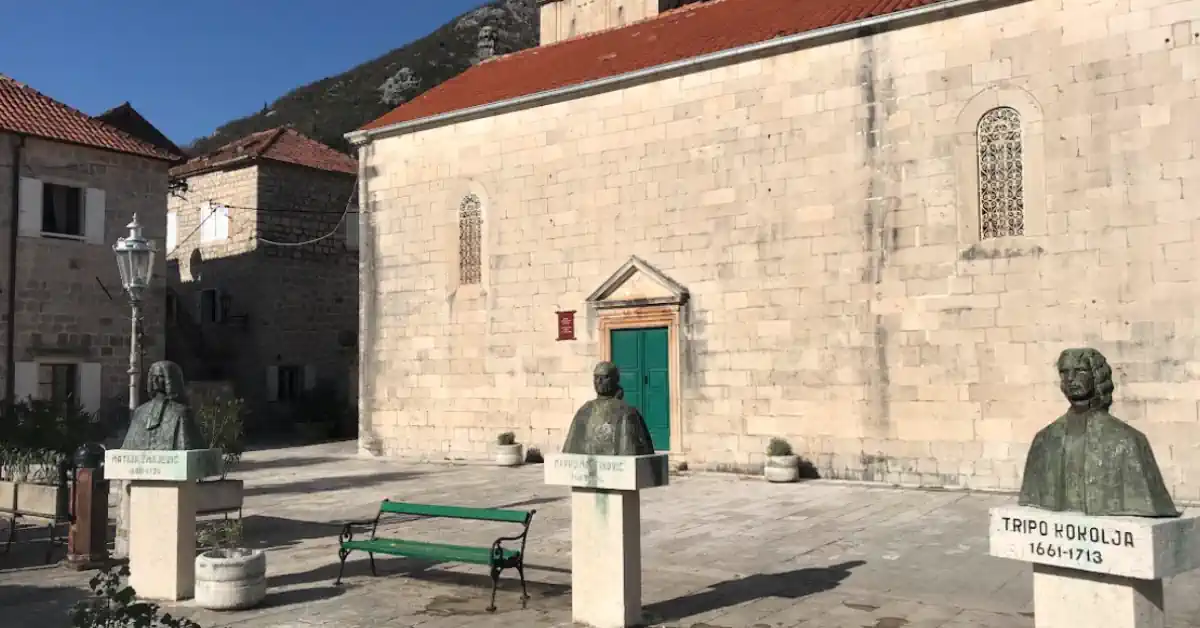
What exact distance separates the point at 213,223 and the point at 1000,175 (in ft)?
67.7

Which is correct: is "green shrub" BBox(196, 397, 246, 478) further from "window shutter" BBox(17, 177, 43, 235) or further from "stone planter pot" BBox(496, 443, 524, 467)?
"window shutter" BBox(17, 177, 43, 235)

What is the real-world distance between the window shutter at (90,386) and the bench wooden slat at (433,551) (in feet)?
47.6

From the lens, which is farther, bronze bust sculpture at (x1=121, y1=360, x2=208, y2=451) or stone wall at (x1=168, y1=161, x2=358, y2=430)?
stone wall at (x1=168, y1=161, x2=358, y2=430)

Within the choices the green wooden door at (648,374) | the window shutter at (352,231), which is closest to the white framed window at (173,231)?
the window shutter at (352,231)

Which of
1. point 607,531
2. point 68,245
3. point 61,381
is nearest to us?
point 607,531

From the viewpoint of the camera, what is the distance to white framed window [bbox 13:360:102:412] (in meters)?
18.3

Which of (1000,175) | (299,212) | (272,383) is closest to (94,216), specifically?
(299,212)

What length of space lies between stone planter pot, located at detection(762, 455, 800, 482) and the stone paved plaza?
0.83 feet

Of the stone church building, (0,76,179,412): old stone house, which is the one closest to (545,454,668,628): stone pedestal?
the stone church building

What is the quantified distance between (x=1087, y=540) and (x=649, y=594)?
3.63 metres

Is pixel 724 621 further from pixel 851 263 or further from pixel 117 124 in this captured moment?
pixel 117 124

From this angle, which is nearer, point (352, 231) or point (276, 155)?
point (276, 155)

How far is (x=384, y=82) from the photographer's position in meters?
68.3

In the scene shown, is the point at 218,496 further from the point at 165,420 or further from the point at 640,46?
the point at 640,46
